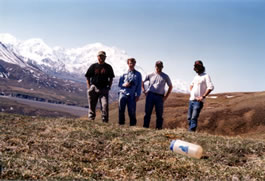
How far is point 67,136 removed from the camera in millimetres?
8539

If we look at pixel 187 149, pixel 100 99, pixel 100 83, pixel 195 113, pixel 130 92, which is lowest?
pixel 187 149

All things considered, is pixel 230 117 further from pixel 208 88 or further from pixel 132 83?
pixel 132 83

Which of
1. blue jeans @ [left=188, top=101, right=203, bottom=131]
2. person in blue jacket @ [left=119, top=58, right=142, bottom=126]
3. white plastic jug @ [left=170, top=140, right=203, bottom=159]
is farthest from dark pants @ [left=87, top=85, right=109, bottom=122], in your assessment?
white plastic jug @ [left=170, top=140, right=203, bottom=159]

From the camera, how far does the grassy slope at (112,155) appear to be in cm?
573

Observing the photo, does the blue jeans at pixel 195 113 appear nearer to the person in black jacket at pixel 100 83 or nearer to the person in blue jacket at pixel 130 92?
the person in blue jacket at pixel 130 92

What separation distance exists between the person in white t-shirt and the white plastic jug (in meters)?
3.33

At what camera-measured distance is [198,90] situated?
11047 mm

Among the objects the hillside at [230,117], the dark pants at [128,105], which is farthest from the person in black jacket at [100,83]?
the hillside at [230,117]

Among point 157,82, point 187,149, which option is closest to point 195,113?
point 157,82

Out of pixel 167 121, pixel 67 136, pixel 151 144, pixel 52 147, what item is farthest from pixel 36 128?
pixel 167 121

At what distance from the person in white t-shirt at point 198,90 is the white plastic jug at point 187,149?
10.9 feet

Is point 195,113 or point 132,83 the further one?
point 132,83

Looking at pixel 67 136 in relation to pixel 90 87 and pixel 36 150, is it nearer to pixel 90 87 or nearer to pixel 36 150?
pixel 36 150

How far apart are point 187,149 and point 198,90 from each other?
396cm
